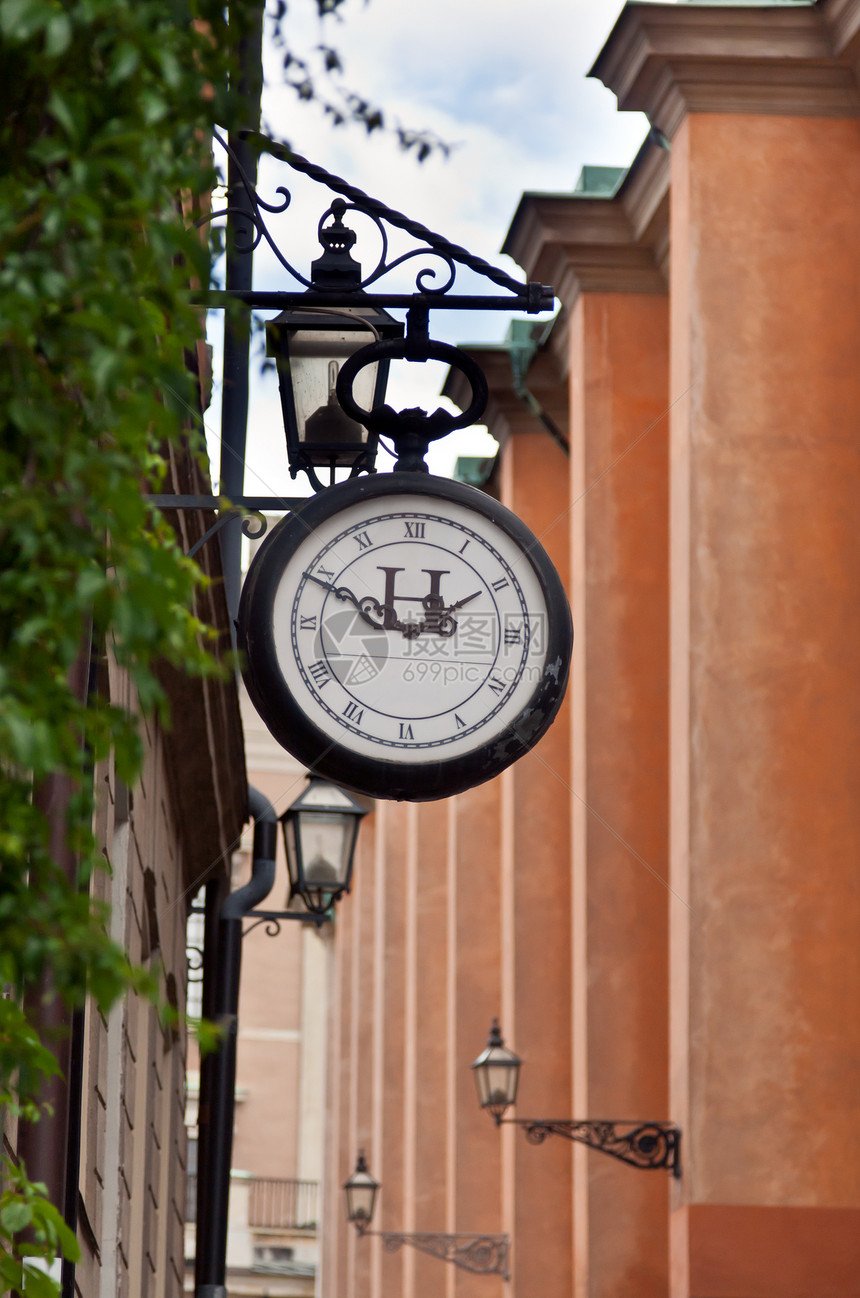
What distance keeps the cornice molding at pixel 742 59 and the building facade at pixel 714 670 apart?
0.02 m

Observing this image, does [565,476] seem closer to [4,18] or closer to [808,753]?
[808,753]

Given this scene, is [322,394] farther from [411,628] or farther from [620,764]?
[620,764]

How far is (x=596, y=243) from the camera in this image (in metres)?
17.6

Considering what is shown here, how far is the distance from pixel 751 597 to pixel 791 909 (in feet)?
6.23

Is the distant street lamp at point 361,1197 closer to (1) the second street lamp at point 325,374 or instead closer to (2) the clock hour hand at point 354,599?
(1) the second street lamp at point 325,374

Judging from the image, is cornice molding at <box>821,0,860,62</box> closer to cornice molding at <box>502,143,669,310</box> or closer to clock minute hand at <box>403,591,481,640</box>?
cornice molding at <box>502,143,669,310</box>

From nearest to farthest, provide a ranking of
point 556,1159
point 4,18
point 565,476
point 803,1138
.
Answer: point 4,18
point 803,1138
point 556,1159
point 565,476

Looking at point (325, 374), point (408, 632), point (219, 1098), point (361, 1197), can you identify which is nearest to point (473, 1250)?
point (361, 1197)

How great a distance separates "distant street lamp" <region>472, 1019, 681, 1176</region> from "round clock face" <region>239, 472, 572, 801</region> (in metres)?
8.98

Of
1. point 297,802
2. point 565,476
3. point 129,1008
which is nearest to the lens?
point 129,1008

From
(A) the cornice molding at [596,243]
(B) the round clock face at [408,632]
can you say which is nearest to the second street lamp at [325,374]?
(B) the round clock face at [408,632]

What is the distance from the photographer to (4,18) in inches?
74.4

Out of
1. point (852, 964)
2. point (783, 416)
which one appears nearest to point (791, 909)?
point (852, 964)

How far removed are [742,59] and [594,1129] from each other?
22.4ft
